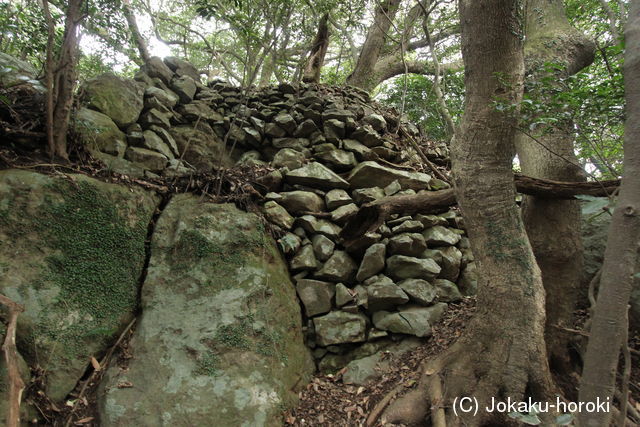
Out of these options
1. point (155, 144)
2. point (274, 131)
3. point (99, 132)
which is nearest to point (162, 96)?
point (155, 144)

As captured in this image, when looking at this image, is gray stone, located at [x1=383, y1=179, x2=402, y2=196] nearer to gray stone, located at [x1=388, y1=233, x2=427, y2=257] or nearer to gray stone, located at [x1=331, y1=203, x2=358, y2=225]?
gray stone, located at [x1=331, y1=203, x2=358, y2=225]

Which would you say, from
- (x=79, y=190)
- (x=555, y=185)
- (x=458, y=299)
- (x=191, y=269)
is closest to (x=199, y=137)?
(x=79, y=190)

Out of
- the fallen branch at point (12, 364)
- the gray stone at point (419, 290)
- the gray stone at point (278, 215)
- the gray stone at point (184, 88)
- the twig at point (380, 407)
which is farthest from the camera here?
the gray stone at point (184, 88)

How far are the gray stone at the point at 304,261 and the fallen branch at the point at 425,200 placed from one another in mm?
431

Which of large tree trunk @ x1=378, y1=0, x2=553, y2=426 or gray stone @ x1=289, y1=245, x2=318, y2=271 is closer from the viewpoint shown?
large tree trunk @ x1=378, y1=0, x2=553, y2=426

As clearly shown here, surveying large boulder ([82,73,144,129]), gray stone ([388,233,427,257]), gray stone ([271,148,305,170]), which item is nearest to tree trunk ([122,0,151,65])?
large boulder ([82,73,144,129])

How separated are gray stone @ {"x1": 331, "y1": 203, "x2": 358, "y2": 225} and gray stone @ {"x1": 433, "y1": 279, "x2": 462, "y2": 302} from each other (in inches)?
49.9

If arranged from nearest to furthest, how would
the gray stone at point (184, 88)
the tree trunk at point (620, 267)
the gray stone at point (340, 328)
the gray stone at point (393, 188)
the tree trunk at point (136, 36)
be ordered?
the tree trunk at point (620, 267) → the gray stone at point (340, 328) → the gray stone at point (393, 188) → the gray stone at point (184, 88) → the tree trunk at point (136, 36)

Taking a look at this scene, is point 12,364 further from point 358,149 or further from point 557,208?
point 557,208

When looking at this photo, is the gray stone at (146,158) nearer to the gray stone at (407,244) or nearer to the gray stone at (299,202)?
the gray stone at (299,202)

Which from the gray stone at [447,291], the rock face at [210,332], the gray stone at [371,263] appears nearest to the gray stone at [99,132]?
the rock face at [210,332]

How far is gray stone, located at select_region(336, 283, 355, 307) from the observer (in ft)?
11.7

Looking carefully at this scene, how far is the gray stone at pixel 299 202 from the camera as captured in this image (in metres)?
4.10

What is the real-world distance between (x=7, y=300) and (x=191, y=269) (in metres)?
1.33
